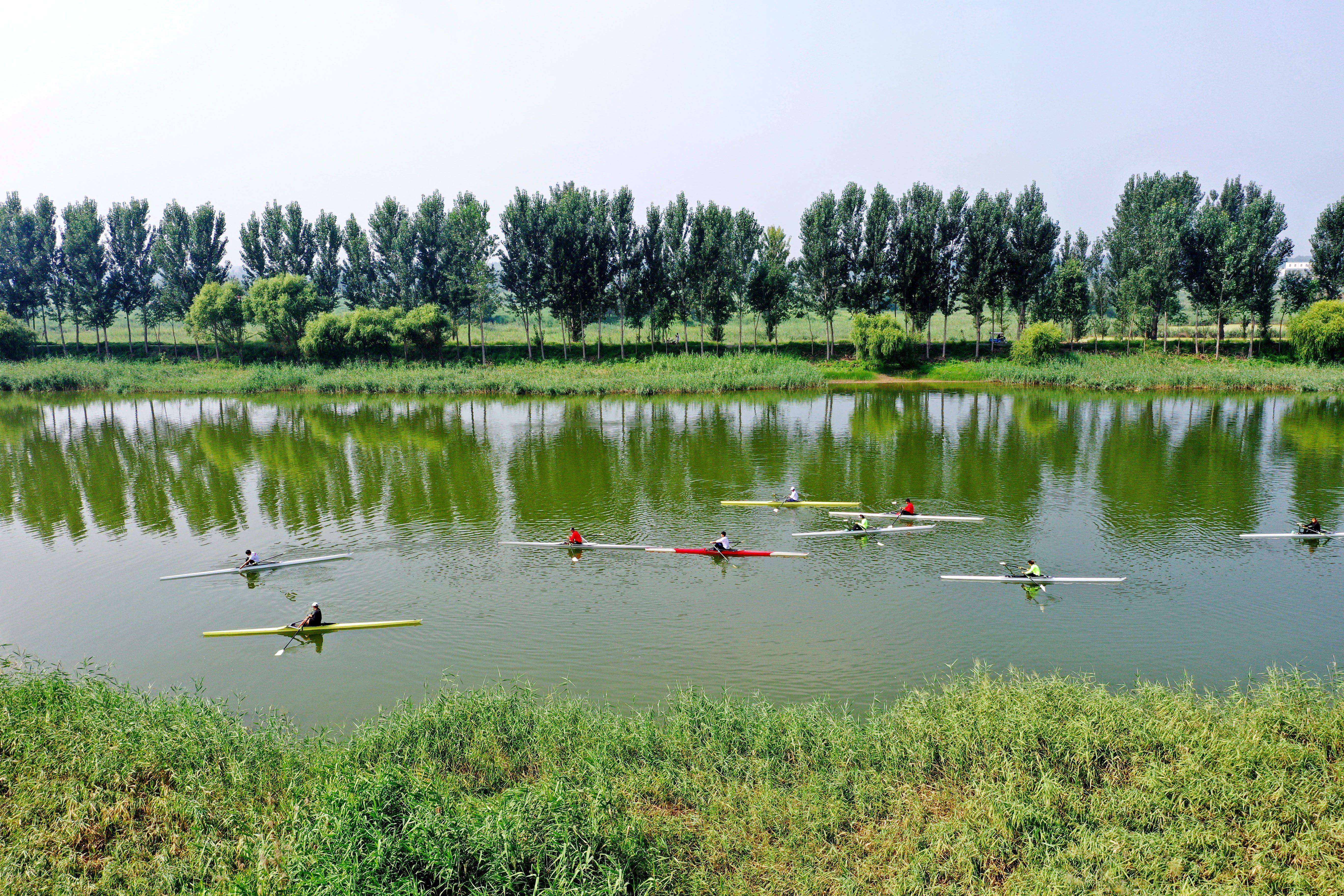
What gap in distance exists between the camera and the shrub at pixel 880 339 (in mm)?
64312

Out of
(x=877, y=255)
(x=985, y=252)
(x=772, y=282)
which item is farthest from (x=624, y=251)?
(x=985, y=252)

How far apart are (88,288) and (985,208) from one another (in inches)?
3323

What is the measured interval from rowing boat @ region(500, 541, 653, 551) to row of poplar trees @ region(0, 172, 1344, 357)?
152 ft

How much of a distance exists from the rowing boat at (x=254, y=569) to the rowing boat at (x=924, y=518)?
1627 cm

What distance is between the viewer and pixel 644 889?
26.1 ft

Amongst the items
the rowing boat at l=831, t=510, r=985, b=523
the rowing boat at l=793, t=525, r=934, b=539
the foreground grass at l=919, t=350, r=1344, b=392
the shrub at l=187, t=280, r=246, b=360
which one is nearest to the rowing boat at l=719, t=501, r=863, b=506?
the rowing boat at l=831, t=510, r=985, b=523

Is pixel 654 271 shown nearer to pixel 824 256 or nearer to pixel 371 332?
pixel 824 256

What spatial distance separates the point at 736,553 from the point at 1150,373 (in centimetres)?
5178

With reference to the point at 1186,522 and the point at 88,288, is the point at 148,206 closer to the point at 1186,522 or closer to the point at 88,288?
the point at 88,288

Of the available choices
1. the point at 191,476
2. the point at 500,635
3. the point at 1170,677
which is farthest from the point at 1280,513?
the point at 191,476

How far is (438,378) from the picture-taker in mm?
60719

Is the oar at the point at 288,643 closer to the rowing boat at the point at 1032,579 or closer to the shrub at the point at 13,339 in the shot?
the rowing boat at the point at 1032,579

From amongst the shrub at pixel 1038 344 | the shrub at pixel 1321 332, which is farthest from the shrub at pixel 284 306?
the shrub at pixel 1321 332

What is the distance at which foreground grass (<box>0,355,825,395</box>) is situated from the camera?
59.3 m
